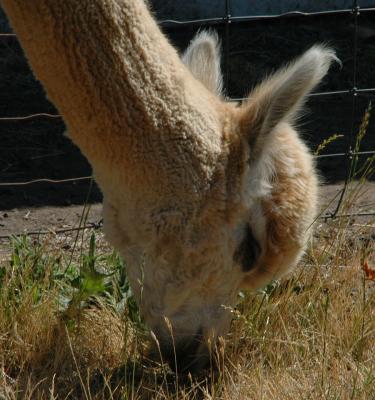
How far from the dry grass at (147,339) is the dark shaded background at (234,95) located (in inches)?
66.5

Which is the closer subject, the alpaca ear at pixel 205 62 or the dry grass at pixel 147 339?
the dry grass at pixel 147 339

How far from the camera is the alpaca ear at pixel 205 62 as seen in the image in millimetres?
4523

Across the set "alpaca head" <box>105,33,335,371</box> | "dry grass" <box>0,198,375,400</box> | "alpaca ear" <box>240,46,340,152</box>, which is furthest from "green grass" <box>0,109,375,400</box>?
"alpaca ear" <box>240,46,340,152</box>

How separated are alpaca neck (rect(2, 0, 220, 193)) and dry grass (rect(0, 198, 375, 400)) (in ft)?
2.48

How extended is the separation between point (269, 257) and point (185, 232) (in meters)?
0.38

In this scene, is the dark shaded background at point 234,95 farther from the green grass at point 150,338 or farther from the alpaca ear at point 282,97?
the alpaca ear at point 282,97

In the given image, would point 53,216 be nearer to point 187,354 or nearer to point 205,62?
point 205,62

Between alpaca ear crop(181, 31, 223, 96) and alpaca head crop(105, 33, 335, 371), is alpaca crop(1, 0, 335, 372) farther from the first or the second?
alpaca ear crop(181, 31, 223, 96)

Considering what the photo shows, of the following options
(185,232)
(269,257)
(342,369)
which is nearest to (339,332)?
(342,369)

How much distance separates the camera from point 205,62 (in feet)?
14.9

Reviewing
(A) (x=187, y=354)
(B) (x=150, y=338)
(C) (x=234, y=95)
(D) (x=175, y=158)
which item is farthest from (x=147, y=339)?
(C) (x=234, y=95)

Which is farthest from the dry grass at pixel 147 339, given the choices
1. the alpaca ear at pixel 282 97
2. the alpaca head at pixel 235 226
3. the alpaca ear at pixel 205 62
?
the alpaca ear at pixel 205 62

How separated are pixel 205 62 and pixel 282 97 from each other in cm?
74

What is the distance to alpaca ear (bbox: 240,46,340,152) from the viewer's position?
3867 mm
